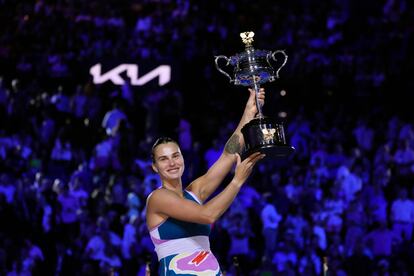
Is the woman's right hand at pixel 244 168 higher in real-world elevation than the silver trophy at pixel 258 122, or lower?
lower

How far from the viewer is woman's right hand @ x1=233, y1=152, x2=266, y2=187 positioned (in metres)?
4.96

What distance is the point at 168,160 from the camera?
529cm

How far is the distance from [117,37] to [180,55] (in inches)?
59.3

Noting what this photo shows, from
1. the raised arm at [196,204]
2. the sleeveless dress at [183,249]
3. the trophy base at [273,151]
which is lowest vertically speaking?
the sleeveless dress at [183,249]

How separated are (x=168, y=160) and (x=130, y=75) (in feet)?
37.6

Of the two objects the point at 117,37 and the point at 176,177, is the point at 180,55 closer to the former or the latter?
the point at 117,37

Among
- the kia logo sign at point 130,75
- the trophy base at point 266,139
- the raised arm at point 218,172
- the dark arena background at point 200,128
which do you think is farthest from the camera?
the kia logo sign at point 130,75

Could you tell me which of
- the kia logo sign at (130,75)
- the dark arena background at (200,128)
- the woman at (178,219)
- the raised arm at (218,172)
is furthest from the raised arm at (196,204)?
the kia logo sign at (130,75)

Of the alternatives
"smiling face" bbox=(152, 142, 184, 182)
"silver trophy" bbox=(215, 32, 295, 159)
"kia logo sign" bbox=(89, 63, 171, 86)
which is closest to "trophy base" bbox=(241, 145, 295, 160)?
"silver trophy" bbox=(215, 32, 295, 159)

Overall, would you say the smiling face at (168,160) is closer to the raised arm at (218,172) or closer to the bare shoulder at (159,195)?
the bare shoulder at (159,195)

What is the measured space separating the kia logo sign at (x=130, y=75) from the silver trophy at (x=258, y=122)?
35.3ft

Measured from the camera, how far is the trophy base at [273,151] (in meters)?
5.21

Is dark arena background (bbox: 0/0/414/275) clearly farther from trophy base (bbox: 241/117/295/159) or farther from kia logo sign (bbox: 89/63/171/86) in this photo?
trophy base (bbox: 241/117/295/159)

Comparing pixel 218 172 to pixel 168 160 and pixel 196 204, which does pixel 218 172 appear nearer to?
pixel 168 160
